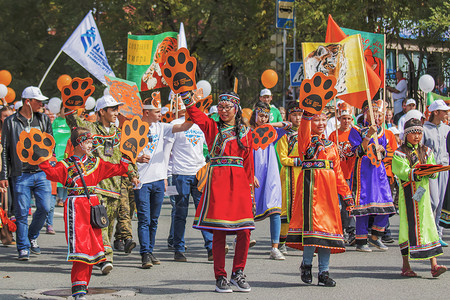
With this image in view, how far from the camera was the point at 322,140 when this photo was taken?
28.1ft

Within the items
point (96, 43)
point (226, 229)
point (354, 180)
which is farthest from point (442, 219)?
point (96, 43)

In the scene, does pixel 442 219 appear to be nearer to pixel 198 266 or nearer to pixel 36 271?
pixel 198 266

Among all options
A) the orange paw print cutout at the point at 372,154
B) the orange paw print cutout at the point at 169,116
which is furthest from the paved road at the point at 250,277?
the orange paw print cutout at the point at 169,116

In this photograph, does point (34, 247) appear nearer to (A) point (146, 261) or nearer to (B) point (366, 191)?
(A) point (146, 261)

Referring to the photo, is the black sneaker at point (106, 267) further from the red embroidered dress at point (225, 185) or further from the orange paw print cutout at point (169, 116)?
the orange paw print cutout at point (169, 116)

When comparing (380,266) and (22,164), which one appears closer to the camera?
(380,266)

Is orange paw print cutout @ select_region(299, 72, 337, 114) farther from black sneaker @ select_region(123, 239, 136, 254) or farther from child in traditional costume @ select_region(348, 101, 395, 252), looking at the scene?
black sneaker @ select_region(123, 239, 136, 254)

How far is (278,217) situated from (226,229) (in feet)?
9.18

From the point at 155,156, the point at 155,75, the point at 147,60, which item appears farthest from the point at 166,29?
the point at 155,156

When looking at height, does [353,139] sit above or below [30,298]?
above

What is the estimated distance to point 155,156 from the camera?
1003cm

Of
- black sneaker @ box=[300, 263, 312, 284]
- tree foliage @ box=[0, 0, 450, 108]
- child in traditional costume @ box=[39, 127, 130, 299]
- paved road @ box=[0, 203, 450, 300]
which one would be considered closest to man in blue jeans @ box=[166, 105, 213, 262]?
paved road @ box=[0, 203, 450, 300]

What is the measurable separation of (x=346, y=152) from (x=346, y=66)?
1.16 meters

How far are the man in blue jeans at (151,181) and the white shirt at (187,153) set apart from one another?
1.13 ft
